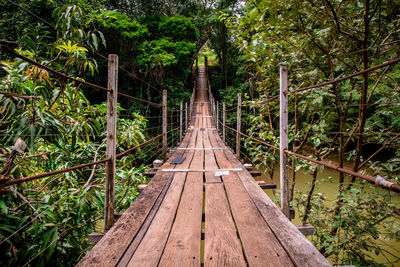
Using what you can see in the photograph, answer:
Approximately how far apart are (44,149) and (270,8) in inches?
97.6

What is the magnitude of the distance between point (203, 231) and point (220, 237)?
0.37 feet

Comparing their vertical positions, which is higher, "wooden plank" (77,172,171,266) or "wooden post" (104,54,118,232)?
"wooden post" (104,54,118,232)

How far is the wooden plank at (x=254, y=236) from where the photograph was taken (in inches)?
34.9

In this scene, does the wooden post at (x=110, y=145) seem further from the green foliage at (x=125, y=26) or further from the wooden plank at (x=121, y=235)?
the green foliage at (x=125, y=26)

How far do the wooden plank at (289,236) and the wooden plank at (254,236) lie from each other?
30 millimetres

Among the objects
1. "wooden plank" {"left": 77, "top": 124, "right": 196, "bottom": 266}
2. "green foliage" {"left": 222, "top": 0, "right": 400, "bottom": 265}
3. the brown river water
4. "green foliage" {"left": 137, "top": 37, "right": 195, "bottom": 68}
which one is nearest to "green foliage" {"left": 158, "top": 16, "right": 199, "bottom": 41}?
"green foliage" {"left": 137, "top": 37, "right": 195, "bottom": 68}

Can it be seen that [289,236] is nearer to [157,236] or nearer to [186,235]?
[186,235]

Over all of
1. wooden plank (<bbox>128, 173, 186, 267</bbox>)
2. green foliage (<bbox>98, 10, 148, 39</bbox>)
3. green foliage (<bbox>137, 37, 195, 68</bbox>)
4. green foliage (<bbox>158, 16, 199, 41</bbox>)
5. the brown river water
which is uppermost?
green foliage (<bbox>158, 16, 199, 41</bbox>)

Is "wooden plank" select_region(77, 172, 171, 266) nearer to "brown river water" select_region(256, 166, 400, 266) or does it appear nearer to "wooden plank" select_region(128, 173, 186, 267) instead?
"wooden plank" select_region(128, 173, 186, 267)

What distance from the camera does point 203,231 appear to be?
1111 millimetres

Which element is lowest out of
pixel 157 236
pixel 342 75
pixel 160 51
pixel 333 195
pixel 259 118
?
pixel 333 195

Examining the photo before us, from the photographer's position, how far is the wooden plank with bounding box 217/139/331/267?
0.88m

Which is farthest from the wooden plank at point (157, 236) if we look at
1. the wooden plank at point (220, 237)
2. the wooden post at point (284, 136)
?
the wooden post at point (284, 136)

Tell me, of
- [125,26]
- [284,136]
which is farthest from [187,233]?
[125,26]
